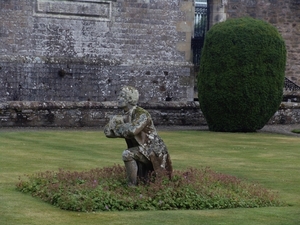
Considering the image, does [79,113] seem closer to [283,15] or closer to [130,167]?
[130,167]

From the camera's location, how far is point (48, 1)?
2592 cm

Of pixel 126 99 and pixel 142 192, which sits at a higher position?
pixel 126 99

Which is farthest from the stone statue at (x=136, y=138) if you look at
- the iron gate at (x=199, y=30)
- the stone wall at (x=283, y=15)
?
the iron gate at (x=199, y=30)

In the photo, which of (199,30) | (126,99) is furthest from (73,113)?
(199,30)

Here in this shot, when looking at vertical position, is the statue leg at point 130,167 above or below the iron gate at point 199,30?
below

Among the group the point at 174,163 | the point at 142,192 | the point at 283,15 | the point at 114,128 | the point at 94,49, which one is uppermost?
the point at 283,15

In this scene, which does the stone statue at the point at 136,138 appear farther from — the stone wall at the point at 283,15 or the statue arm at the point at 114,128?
the stone wall at the point at 283,15

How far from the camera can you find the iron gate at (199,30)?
119ft

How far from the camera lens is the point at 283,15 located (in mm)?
35469

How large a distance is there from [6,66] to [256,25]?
742 centimetres

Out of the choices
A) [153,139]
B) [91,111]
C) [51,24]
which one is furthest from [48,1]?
[153,139]

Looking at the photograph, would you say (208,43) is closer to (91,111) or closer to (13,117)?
(91,111)

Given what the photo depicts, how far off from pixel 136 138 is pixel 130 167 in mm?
378

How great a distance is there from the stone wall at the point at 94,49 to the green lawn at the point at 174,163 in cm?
399
